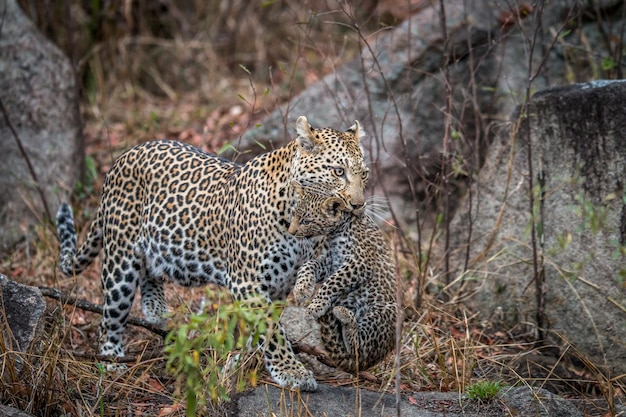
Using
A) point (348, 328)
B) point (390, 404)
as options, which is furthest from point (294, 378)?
point (390, 404)

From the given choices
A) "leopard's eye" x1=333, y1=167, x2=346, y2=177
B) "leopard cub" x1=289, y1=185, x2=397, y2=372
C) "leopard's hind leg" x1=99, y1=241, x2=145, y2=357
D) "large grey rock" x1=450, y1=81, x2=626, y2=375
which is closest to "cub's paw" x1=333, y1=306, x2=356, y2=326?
"leopard cub" x1=289, y1=185, x2=397, y2=372

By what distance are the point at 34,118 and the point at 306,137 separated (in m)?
5.45

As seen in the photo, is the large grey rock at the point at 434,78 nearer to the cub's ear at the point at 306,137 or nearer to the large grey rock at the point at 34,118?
the large grey rock at the point at 34,118

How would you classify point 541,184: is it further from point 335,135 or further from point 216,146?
point 216,146

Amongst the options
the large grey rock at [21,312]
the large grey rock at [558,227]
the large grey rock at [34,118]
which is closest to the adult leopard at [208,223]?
the large grey rock at [21,312]

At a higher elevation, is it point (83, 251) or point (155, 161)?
point (155, 161)

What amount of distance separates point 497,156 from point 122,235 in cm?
334

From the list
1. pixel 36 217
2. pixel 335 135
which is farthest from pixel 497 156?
pixel 36 217

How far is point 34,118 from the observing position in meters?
10.4

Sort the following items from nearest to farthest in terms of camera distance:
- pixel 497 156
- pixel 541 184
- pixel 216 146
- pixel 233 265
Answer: pixel 233 265 → pixel 541 184 → pixel 497 156 → pixel 216 146

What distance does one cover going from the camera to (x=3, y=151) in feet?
33.1

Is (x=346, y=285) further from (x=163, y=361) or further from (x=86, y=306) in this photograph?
(x=86, y=306)

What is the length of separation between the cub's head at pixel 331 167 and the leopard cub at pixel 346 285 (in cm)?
7

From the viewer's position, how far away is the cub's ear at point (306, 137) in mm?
5984
